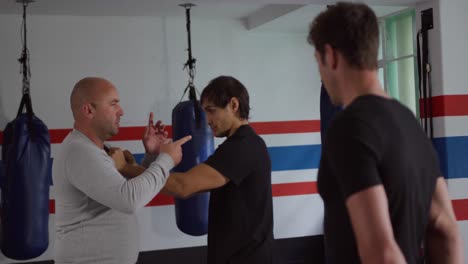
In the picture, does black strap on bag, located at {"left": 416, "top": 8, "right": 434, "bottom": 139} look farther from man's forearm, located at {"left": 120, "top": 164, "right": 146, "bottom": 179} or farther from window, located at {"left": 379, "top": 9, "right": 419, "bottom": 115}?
man's forearm, located at {"left": 120, "top": 164, "right": 146, "bottom": 179}

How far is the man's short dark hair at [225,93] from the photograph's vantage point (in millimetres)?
2695

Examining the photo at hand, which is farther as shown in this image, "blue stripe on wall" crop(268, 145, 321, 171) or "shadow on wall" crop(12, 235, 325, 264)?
"blue stripe on wall" crop(268, 145, 321, 171)

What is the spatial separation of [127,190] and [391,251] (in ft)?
3.89

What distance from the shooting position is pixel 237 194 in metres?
2.56

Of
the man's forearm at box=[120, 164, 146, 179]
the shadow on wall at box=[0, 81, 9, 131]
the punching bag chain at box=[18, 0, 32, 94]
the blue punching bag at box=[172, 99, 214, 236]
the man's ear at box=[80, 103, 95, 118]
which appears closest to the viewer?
the man's ear at box=[80, 103, 95, 118]

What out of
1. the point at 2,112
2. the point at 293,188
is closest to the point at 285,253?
the point at 293,188

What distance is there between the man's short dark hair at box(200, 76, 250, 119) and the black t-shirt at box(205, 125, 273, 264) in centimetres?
15

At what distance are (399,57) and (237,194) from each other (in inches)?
147

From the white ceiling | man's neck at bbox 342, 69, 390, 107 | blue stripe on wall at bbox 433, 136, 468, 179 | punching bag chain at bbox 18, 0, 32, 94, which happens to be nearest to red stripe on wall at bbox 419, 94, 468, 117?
blue stripe on wall at bbox 433, 136, 468, 179

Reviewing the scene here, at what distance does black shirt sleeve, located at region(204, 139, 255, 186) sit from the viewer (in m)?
2.51

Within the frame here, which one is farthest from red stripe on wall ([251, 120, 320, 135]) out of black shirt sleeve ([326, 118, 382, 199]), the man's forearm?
black shirt sleeve ([326, 118, 382, 199])

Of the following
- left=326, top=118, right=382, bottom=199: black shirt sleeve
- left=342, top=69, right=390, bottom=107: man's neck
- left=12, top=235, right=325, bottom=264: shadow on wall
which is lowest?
left=12, top=235, right=325, bottom=264: shadow on wall

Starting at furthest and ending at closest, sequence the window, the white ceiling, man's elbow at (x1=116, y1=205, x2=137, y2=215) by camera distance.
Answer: the window
the white ceiling
man's elbow at (x1=116, y1=205, x2=137, y2=215)

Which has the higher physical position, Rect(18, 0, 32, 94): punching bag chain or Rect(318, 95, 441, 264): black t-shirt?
Rect(18, 0, 32, 94): punching bag chain
